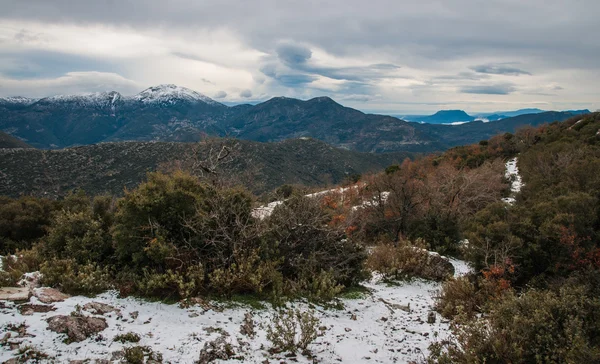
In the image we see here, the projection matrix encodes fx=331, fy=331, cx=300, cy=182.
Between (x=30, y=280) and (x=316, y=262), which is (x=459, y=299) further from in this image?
(x=30, y=280)

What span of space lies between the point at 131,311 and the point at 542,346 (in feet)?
20.4

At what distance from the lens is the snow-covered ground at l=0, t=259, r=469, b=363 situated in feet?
14.9

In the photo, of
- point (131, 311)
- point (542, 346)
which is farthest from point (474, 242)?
point (131, 311)

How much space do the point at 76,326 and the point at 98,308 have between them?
2.21 ft

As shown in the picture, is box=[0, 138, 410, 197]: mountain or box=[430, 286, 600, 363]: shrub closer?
box=[430, 286, 600, 363]: shrub

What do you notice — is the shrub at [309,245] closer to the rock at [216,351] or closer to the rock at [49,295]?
the rock at [216,351]

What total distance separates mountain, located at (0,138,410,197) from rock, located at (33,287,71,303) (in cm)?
2986

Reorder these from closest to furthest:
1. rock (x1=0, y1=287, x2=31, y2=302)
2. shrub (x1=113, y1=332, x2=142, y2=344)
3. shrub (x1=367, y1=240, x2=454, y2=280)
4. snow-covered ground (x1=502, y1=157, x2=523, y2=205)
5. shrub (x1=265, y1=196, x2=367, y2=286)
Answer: shrub (x1=113, y1=332, x2=142, y2=344) < rock (x1=0, y1=287, x2=31, y2=302) < shrub (x1=265, y1=196, x2=367, y2=286) < shrub (x1=367, y1=240, x2=454, y2=280) < snow-covered ground (x1=502, y1=157, x2=523, y2=205)

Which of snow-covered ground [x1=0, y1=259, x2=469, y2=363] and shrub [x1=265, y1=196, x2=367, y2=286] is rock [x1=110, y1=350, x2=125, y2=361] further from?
shrub [x1=265, y1=196, x2=367, y2=286]

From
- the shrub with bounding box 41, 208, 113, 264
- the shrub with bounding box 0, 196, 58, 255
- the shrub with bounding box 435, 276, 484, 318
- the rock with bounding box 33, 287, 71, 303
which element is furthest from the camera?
the shrub with bounding box 0, 196, 58, 255

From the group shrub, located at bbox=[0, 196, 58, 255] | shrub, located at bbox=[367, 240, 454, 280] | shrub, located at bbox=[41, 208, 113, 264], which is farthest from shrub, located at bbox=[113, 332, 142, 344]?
shrub, located at bbox=[0, 196, 58, 255]

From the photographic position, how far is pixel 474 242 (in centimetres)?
912

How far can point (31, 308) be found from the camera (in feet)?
16.6

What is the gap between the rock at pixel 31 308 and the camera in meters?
4.94
